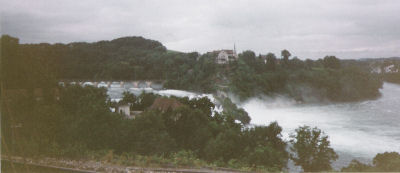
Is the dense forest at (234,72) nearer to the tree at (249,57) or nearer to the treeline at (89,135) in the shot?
the tree at (249,57)

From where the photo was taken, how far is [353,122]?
1466 centimetres

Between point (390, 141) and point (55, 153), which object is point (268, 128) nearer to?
point (55, 153)

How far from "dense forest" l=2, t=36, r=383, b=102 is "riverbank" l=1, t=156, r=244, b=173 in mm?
5783

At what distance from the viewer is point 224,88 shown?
72.9ft

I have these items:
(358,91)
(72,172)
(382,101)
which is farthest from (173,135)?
(358,91)

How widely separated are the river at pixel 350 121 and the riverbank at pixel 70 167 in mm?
6221

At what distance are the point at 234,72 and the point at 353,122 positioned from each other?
465 inches

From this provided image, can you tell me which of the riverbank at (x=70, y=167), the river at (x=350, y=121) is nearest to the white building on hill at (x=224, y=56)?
the river at (x=350, y=121)

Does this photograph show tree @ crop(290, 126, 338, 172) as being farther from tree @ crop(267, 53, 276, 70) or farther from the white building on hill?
tree @ crop(267, 53, 276, 70)

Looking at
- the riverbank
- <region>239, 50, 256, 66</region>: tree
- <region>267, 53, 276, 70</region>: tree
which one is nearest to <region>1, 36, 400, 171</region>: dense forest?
the riverbank

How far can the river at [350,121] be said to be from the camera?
10312 mm

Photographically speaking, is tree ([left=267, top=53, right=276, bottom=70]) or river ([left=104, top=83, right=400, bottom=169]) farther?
tree ([left=267, top=53, right=276, bottom=70])

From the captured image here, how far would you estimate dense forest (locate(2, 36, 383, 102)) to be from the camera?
551 inches

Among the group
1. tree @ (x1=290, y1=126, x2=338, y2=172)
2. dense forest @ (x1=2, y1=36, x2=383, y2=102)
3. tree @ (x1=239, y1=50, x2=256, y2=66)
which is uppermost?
tree @ (x1=239, y1=50, x2=256, y2=66)
